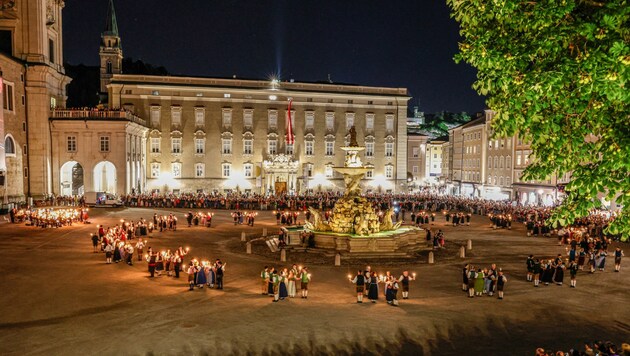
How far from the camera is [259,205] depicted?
55281 millimetres

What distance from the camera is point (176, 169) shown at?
220 ft

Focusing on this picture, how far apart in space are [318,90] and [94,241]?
49.3m

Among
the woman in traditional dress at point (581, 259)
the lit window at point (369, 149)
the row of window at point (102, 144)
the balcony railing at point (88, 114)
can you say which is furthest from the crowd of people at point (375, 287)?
the lit window at point (369, 149)

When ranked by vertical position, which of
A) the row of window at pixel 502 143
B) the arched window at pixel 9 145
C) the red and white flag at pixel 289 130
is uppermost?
the red and white flag at pixel 289 130

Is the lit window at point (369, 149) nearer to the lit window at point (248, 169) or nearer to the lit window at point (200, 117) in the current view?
the lit window at point (248, 169)

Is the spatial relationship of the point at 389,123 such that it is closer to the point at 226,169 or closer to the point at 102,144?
the point at 226,169

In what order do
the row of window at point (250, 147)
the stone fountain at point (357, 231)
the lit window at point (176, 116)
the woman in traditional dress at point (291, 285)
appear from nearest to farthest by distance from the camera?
the woman in traditional dress at point (291, 285)
the stone fountain at point (357, 231)
the lit window at point (176, 116)
the row of window at point (250, 147)

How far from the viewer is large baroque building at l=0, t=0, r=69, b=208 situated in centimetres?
4672

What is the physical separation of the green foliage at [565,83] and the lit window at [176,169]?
6049 cm

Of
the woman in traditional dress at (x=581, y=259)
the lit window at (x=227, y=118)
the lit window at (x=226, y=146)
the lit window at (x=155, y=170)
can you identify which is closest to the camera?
the woman in traditional dress at (x=581, y=259)

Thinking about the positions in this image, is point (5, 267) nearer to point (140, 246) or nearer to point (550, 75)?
point (140, 246)

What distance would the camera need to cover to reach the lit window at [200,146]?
223ft

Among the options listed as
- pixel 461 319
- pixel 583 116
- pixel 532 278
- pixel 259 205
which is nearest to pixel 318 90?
pixel 259 205

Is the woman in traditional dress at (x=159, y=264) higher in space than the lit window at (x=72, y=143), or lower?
lower
